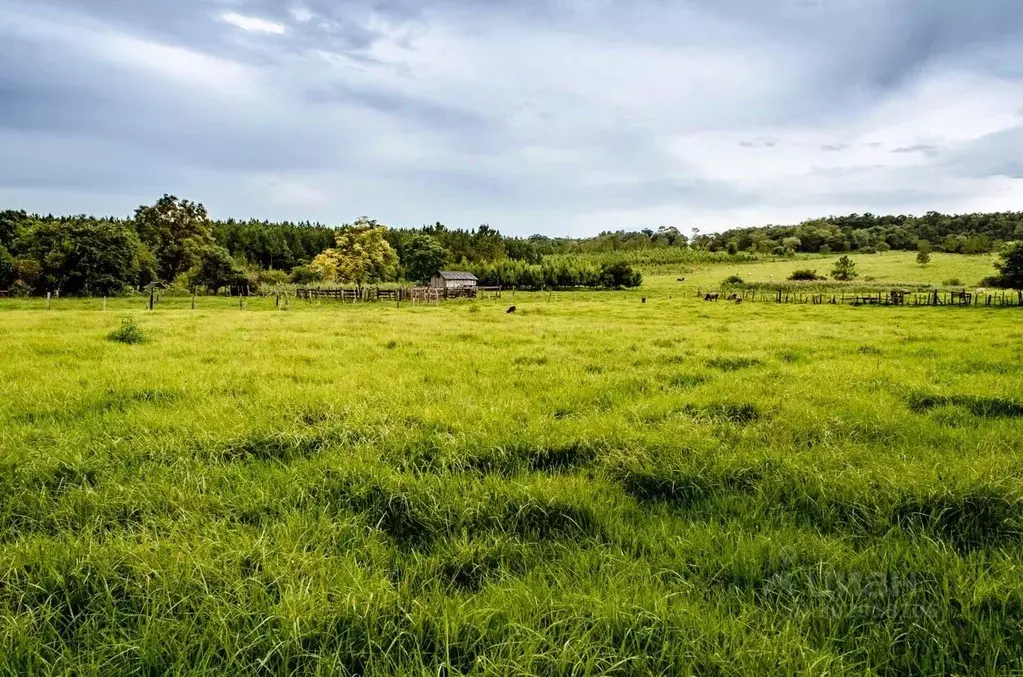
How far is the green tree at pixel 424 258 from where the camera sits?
359 ft

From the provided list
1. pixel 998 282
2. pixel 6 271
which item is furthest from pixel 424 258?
pixel 998 282

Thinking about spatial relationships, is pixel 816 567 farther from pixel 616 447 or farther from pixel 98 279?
pixel 98 279

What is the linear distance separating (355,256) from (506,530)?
278 feet

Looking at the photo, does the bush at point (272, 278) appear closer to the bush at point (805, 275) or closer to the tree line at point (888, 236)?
the bush at point (805, 275)

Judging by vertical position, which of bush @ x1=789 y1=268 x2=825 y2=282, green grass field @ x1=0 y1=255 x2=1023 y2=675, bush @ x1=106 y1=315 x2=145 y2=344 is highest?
bush @ x1=789 y1=268 x2=825 y2=282

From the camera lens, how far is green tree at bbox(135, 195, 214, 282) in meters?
85.6

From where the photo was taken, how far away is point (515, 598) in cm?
298

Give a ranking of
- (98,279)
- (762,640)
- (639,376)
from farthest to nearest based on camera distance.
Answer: (98,279) → (639,376) → (762,640)

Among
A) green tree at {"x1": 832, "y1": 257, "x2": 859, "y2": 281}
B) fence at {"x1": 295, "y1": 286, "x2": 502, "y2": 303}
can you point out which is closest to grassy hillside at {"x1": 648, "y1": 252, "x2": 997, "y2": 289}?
green tree at {"x1": 832, "y1": 257, "x2": 859, "y2": 281}

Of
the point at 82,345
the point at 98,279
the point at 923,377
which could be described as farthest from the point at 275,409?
the point at 98,279

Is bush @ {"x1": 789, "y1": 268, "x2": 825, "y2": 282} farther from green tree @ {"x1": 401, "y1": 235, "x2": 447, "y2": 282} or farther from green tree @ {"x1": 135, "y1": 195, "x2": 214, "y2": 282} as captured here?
green tree @ {"x1": 135, "y1": 195, "x2": 214, "y2": 282}

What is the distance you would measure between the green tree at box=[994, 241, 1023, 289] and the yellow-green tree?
80034 mm

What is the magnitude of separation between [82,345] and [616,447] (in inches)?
531

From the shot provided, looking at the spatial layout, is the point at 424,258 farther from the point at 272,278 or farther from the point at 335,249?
the point at 272,278
